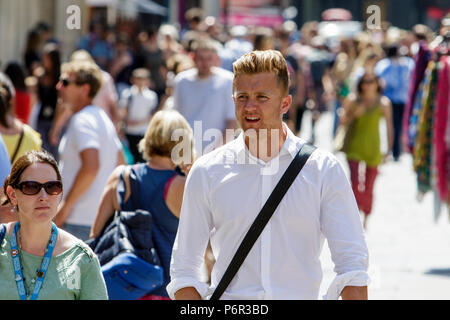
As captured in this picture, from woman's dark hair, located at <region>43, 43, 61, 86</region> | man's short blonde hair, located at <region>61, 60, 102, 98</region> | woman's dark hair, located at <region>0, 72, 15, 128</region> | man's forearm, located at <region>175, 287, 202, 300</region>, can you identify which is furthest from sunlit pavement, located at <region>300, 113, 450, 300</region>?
woman's dark hair, located at <region>43, 43, 61, 86</region>

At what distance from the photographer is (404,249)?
10.3m

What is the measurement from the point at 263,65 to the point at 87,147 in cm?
305

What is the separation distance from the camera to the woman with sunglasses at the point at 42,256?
392 cm

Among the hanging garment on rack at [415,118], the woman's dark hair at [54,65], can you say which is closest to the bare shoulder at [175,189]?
the hanging garment on rack at [415,118]

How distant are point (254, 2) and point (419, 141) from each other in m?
41.2

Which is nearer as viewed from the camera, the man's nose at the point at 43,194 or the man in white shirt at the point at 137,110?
the man's nose at the point at 43,194

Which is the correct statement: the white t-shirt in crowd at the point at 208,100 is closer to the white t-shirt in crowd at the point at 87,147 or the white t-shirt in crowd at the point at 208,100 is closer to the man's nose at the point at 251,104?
the white t-shirt in crowd at the point at 87,147

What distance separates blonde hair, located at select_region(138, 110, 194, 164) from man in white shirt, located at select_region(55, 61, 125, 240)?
108 centimetres

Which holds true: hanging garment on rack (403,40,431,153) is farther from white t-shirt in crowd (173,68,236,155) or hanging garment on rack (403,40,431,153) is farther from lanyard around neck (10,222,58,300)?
lanyard around neck (10,222,58,300)

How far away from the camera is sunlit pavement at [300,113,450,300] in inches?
333

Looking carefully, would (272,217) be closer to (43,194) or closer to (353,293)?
(353,293)

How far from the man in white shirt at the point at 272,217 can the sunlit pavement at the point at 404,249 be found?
10.8ft

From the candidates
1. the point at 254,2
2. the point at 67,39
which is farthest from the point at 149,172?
the point at 254,2
